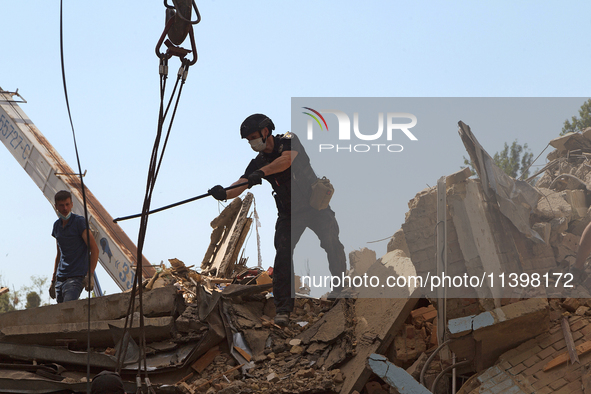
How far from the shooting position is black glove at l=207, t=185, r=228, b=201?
4.56 meters

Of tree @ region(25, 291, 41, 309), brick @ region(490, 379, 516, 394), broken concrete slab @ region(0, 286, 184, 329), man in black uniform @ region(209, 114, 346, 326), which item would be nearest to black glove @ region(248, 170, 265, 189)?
man in black uniform @ region(209, 114, 346, 326)

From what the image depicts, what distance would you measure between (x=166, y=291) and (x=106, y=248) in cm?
489

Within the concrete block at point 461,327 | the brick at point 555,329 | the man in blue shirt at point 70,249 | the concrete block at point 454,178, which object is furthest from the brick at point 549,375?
the man in blue shirt at point 70,249

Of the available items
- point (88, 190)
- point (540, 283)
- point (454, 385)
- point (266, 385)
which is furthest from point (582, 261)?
point (88, 190)

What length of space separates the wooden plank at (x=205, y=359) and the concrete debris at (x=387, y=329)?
0.01 m

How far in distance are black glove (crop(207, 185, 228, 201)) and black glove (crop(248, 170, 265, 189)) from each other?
28 cm

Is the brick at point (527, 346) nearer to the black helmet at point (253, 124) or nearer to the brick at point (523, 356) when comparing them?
the brick at point (523, 356)

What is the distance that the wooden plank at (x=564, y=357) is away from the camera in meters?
4.08

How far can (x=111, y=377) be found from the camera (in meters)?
2.94

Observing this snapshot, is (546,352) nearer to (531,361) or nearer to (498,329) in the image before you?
(531,361)

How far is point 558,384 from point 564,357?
225 millimetres

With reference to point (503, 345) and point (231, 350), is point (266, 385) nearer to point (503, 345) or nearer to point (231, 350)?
point (231, 350)

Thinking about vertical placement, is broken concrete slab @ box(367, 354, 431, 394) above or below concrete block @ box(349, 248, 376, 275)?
below

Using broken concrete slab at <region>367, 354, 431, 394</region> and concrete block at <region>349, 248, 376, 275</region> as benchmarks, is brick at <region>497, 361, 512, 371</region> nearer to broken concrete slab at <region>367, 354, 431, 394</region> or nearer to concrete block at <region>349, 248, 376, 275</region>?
broken concrete slab at <region>367, 354, 431, 394</region>
